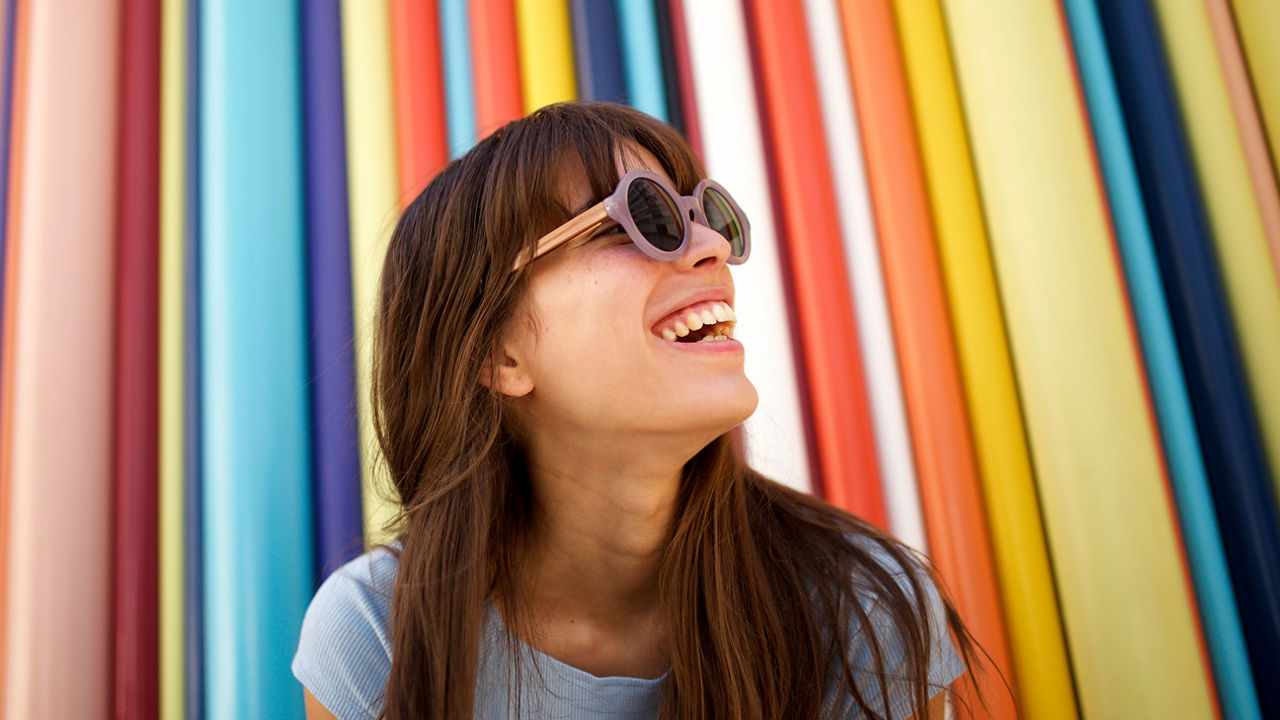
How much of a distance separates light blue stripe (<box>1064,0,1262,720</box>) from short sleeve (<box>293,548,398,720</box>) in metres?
1.42

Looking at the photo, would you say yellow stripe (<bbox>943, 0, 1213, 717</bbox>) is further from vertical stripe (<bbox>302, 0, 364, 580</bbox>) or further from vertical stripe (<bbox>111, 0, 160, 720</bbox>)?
vertical stripe (<bbox>111, 0, 160, 720</bbox>)

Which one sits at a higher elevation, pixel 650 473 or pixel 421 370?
pixel 421 370

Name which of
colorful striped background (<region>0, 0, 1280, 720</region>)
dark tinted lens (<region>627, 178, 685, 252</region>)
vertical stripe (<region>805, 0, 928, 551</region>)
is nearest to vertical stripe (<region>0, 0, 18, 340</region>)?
colorful striped background (<region>0, 0, 1280, 720</region>)

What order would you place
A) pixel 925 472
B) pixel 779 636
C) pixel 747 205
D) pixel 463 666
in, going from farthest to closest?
pixel 747 205, pixel 925 472, pixel 779 636, pixel 463 666

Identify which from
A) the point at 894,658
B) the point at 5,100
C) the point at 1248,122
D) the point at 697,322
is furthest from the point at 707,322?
the point at 5,100

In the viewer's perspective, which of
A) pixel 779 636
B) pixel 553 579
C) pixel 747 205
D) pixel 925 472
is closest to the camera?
pixel 779 636

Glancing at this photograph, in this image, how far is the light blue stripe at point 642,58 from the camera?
162 cm

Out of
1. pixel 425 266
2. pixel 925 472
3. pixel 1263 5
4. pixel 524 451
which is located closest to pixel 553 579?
pixel 524 451

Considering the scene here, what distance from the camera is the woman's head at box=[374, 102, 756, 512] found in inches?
43.9

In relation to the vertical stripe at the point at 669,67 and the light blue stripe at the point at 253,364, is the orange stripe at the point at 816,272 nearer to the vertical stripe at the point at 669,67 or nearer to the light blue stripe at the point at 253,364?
the vertical stripe at the point at 669,67

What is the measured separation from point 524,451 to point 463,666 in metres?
0.40

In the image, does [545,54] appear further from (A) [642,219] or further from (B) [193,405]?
(B) [193,405]

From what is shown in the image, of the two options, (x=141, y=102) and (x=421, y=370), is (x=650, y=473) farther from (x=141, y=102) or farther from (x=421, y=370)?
(x=141, y=102)

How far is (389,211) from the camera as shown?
1.59 meters
